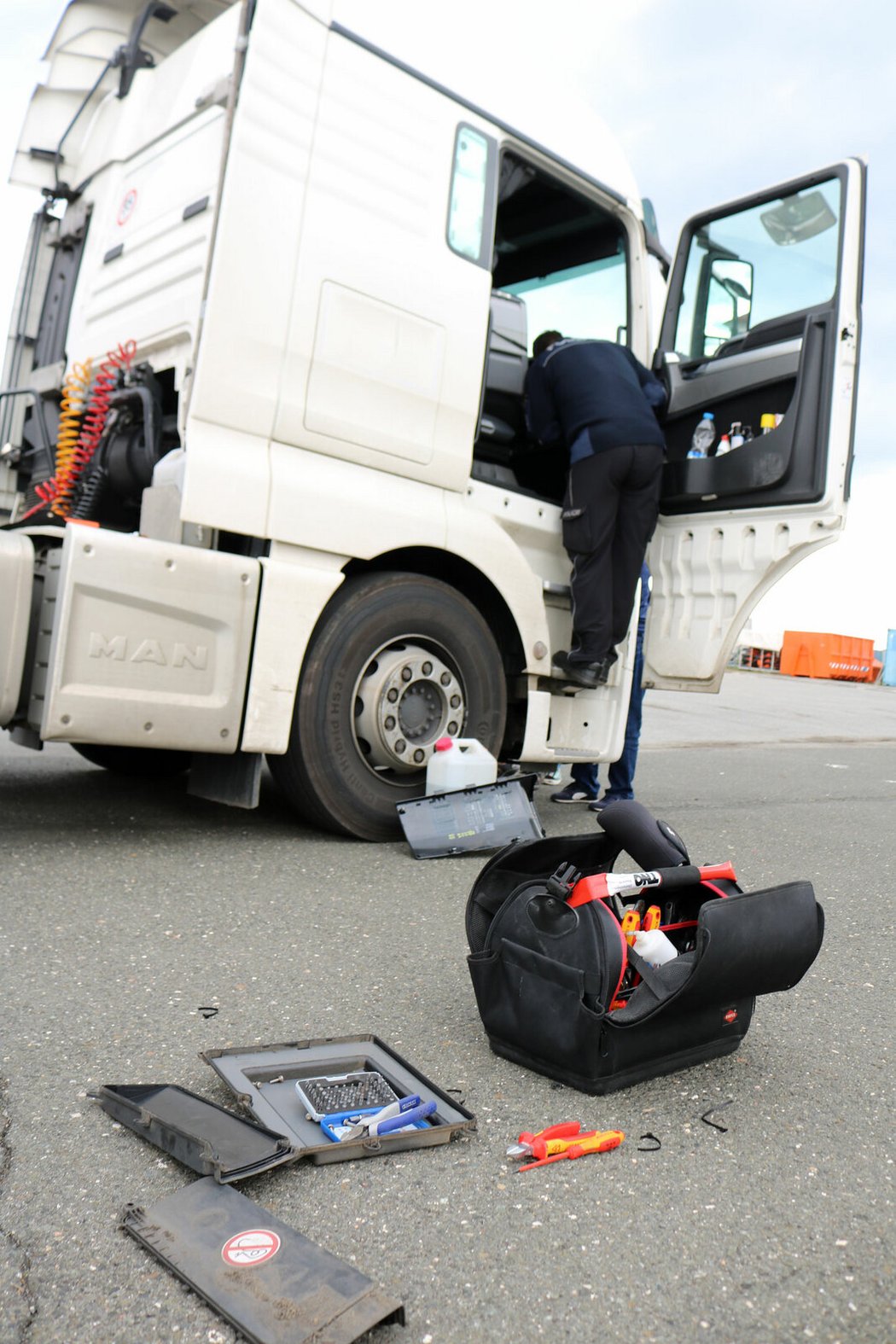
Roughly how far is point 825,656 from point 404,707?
24.2m

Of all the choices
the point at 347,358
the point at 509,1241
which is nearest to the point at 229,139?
the point at 347,358

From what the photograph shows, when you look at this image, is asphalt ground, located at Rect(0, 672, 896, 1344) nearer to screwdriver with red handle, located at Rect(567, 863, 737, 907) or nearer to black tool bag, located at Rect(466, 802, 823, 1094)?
black tool bag, located at Rect(466, 802, 823, 1094)

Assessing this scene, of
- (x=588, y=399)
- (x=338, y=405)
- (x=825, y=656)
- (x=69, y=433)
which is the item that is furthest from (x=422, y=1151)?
(x=825, y=656)

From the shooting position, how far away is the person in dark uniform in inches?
177

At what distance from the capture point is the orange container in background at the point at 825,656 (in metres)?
26.8

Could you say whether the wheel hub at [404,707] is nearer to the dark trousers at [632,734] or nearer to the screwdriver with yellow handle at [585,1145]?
the dark trousers at [632,734]

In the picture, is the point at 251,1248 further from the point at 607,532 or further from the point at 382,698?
the point at 607,532

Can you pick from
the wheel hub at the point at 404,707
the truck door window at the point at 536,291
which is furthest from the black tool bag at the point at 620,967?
the truck door window at the point at 536,291

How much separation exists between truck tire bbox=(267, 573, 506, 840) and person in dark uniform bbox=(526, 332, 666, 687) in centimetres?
45

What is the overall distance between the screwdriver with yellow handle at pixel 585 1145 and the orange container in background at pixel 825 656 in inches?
1032

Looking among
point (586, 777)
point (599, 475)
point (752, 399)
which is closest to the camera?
point (599, 475)

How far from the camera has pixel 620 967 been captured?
197 cm

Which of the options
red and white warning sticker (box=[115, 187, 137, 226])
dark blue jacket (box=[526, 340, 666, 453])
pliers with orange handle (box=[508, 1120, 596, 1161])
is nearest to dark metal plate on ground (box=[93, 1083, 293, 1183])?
pliers with orange handle (box=[508, 1120, 596, 1161])

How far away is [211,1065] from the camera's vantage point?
198 centimetres
